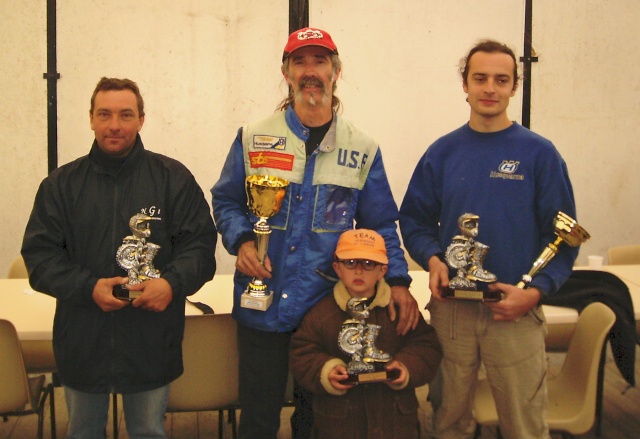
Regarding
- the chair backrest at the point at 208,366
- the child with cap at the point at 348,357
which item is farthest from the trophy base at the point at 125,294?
the child with cap at the point at 348,357

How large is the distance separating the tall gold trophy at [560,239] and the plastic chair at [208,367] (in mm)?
1184

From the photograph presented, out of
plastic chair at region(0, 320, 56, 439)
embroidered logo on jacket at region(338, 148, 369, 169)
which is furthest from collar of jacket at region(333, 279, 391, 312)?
plastic chair at region(0, 320, 56, 439)

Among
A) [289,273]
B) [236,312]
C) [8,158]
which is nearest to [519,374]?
[289,273]

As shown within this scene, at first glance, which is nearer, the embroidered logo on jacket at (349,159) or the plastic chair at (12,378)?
the embroidered logo on jacket at (349,159)

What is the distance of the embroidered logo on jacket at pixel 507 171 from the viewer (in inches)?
86.6

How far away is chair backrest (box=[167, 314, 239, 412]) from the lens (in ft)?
8.31

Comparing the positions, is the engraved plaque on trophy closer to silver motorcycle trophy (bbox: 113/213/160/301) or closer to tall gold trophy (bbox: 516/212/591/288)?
tall gold trophy (bbox: 516/212/591/288)

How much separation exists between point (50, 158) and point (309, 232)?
3531 mm

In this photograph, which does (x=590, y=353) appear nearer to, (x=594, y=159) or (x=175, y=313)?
(x=175, y=313)

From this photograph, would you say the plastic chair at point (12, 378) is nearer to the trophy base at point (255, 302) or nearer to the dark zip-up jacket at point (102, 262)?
the dark zip-up jacket at point (102, 262)

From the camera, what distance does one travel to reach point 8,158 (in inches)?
195

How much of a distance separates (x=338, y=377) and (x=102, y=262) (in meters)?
0.91

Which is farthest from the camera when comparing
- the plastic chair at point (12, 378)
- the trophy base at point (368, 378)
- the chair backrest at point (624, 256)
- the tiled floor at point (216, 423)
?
the chair backrest at point (624, 256)

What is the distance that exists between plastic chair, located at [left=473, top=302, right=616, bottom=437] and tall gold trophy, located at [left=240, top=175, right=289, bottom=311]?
1.13 metres
